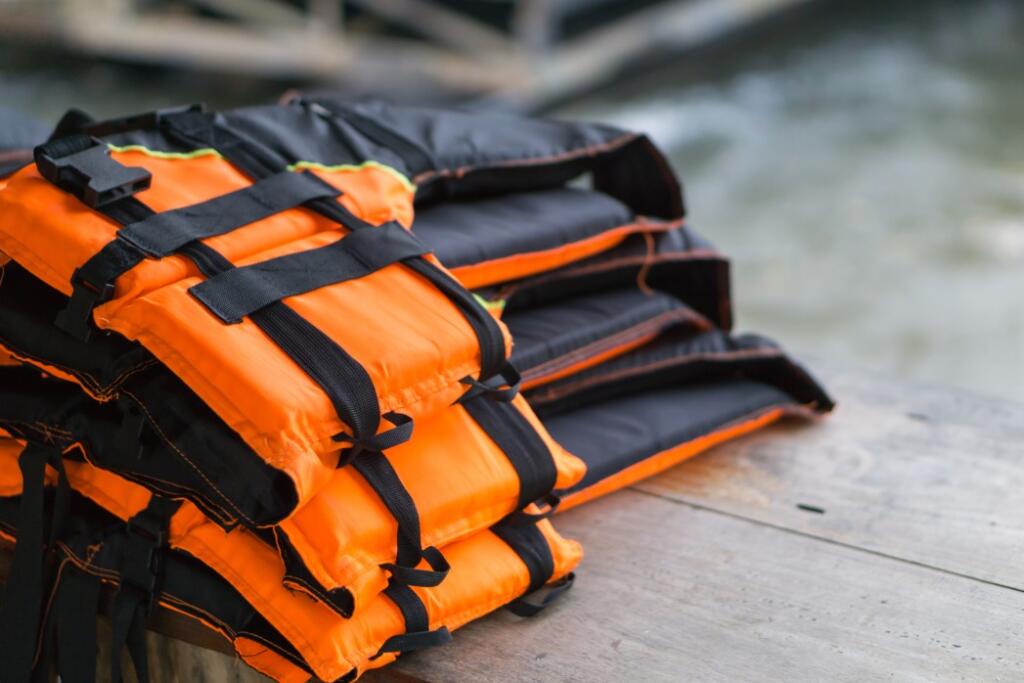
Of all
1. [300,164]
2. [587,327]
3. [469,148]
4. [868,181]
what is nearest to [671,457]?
[587,327]

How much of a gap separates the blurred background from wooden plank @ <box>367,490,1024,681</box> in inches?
114

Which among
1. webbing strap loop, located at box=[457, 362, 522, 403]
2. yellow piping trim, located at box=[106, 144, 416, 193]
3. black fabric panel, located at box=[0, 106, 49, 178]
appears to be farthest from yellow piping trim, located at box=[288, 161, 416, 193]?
black fabric panel, located at box=[0, 106, 49, 178]

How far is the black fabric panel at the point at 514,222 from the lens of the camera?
129 centimetres

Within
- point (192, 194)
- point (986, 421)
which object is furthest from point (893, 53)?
point (192, 194)

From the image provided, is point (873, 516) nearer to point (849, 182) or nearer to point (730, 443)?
point (730, 443)

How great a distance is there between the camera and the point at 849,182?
5.08 metres

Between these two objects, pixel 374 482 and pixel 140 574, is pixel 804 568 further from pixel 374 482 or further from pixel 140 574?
pixel 140 574

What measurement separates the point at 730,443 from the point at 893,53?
240 inches

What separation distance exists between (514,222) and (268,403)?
19.7 inches

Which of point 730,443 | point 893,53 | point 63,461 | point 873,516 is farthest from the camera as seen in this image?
point 893,53

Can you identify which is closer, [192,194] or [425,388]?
[425,388]

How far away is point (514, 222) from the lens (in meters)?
1.37

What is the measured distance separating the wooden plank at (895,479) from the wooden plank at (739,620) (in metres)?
0.04

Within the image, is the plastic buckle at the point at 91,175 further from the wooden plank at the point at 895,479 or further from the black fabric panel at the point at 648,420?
the wooden plank at the point at 895,479
